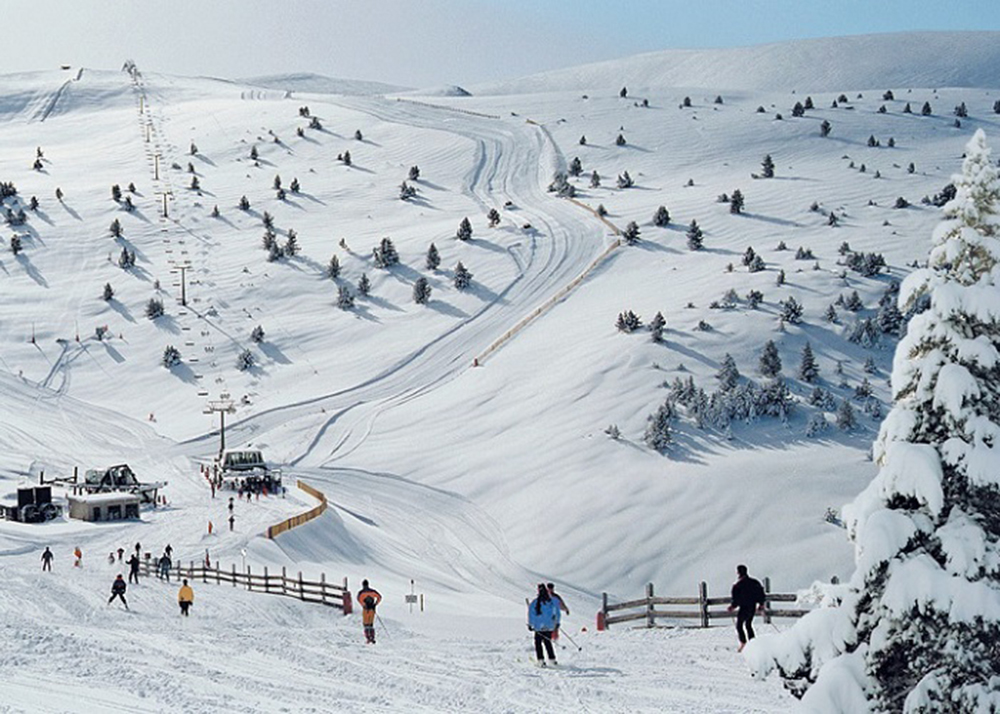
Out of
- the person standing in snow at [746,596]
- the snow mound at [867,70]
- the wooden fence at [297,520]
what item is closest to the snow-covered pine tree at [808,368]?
the wooden fence at [297,520]

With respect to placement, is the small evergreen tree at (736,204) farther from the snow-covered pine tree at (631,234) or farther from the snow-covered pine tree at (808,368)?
the snow-covered pine tree at (808,368)

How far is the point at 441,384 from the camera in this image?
200 ft

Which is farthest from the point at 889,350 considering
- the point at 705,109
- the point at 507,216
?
the point at 705,109

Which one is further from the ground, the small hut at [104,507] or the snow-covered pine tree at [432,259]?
the snow-covered pine tree at [432,259]

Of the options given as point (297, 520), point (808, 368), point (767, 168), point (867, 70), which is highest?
point (867, 70)

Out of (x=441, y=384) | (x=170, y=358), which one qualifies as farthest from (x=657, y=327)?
(x=170, y=358)

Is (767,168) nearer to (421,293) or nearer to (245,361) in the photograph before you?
(421,293)

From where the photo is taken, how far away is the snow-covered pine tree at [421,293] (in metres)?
71.5

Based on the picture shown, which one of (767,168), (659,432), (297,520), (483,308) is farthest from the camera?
(767,168)

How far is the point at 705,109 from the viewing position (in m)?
118

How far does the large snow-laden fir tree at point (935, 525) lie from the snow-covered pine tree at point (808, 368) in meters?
43.6

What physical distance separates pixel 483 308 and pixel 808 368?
23888 mm

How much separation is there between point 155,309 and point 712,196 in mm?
41822

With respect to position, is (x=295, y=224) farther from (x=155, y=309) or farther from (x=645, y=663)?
(x=645, y=663)
